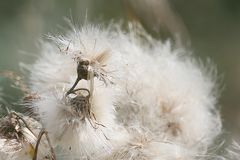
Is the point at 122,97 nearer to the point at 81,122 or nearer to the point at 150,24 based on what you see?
the point at 81,122

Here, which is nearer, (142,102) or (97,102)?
(97,102)

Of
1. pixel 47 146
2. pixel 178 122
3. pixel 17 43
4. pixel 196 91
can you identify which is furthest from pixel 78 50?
pixel 17 43

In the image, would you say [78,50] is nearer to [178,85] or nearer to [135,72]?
[135,72]

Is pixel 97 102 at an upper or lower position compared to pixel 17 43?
lower

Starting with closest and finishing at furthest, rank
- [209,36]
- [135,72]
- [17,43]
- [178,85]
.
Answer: [135,72], [178,85], [17,43], [209,36]

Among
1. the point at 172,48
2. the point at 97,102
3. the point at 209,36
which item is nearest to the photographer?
the point at 97,102

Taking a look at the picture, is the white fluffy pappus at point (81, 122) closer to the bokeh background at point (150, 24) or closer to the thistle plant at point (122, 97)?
the thistle plant at point (122, 97)

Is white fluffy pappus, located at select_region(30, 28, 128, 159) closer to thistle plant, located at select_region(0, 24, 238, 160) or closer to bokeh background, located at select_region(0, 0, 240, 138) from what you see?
thistle plant, located at select_region(0, 24, 238, 160)
